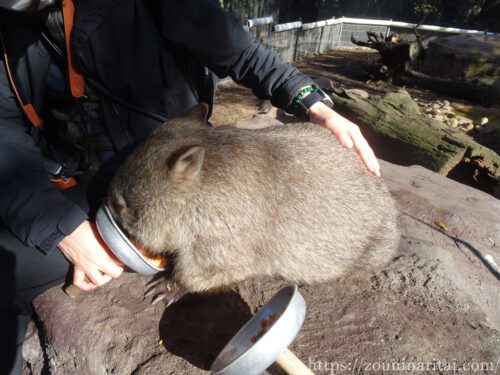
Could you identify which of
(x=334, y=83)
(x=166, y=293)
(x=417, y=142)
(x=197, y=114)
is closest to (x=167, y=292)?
(x=166, y=293)

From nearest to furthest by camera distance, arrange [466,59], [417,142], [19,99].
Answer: [19,99], [417,142], [466,59]

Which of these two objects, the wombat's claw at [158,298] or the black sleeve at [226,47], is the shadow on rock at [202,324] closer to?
the wombat's claw at [158,298]

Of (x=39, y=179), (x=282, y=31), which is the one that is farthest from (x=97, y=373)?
(x=282, y=31)

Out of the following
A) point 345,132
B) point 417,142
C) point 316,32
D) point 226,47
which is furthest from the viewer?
point 316,32

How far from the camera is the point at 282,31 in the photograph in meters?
8.00

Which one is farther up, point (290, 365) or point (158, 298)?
point (290, 365)

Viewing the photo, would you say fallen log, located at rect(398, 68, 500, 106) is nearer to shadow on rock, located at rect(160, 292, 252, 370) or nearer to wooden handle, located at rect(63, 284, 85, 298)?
shadow on rock, located at rect(160, 292, 252, 370)

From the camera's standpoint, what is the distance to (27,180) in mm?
1833

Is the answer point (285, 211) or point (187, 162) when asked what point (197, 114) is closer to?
point (187, 162)

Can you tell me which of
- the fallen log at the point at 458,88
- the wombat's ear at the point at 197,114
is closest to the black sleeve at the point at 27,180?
the wombat's ear at the point at 197,114

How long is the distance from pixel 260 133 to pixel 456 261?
1363 mm

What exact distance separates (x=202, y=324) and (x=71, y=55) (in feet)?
4.72

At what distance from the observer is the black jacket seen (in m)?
1.78

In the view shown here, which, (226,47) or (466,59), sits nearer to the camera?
(226,47)
